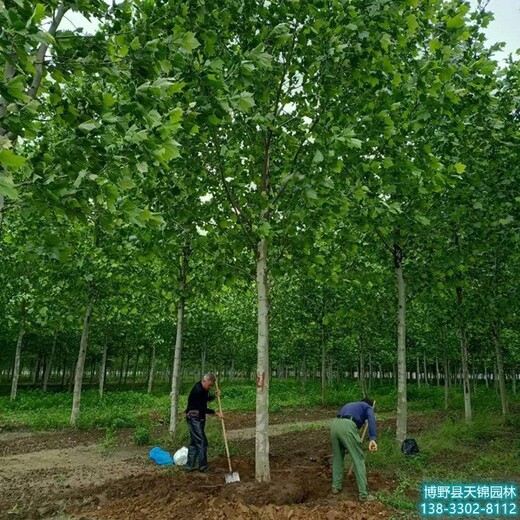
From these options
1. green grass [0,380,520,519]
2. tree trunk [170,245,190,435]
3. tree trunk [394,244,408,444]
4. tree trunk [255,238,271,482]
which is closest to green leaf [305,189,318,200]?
tree trunk [255,238,271,482]

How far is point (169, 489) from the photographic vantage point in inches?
315

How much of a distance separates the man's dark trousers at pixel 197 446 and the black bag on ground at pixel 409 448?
15.5 ft

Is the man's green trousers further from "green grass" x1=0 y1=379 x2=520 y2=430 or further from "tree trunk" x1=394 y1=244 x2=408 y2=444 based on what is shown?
"green grass" x1=0 y1=379 x2=520 y2=430

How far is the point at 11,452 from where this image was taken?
1295cm

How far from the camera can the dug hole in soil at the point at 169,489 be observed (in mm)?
6777

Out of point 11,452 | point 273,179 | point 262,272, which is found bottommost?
point 11,452

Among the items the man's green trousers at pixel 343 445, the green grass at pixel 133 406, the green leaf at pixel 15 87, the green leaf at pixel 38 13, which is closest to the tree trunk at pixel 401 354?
the man's green trousers at pixel 343 445

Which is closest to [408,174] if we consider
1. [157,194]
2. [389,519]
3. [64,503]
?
[157,194]

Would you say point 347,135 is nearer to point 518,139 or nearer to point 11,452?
point 518,139

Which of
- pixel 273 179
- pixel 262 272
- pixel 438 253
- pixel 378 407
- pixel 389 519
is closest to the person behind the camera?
pixel 389 519

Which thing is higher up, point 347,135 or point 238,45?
point 238,45

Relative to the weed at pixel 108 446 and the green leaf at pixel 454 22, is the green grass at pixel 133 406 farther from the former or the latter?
the green leaf at pixel 454 22

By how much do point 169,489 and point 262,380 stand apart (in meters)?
2.46

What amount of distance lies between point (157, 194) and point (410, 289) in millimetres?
7712
